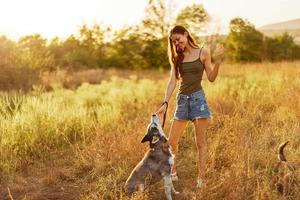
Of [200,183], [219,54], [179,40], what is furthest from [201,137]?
[179,40]

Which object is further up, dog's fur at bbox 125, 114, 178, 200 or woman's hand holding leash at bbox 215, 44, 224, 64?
woman's hand holding leash at bbox 215, 44, 224, 64

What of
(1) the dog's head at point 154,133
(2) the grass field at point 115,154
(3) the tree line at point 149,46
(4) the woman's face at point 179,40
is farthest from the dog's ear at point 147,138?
(3) the tree line at point 149,46

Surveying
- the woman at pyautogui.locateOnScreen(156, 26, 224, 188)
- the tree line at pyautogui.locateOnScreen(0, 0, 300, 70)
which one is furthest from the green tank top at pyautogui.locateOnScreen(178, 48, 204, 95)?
the tree line at pyautogui.locateOnScreen(0, 0, 300, 70)

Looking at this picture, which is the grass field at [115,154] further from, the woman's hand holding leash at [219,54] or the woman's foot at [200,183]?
the woman's hand holding leash at [219,54]

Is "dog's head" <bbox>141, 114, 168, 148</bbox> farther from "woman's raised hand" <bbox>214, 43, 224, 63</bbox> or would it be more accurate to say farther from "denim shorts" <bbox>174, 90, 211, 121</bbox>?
"woman's raised hand" <bbox>214, 43, 224, 63</bbox>

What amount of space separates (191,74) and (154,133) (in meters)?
0.86

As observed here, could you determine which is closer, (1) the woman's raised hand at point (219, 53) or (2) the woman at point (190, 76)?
(1) the woman's raised hand at point (219, 53)

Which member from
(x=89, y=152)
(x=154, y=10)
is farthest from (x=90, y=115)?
(x=154, y=10)

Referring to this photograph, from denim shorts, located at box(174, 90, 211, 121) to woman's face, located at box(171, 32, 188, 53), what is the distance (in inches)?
21.6

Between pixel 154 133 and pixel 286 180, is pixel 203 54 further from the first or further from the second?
pixel 286 180

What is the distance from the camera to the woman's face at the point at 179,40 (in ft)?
16.9

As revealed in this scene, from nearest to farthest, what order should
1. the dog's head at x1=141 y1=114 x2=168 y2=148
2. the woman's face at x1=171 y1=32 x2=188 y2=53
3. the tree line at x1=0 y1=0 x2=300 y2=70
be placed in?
1. the dog's head at x1=141 y1=114 x2=168 y2=148
2. the woman's face at x1=171 y1=32 x2=188 y2=53
3. the tree line at x1=0 y1=0 x2=300 y2=70

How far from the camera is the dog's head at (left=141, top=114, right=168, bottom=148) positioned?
15.9 ft

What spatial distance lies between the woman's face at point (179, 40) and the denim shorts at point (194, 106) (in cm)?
55
